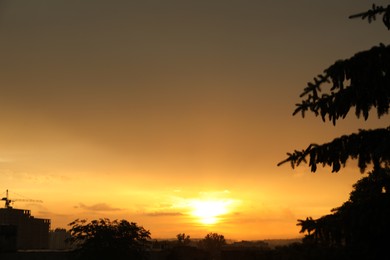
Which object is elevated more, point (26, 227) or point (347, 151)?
point (26, 227)

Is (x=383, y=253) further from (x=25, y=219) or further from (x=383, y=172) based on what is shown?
(x=25, y=219)

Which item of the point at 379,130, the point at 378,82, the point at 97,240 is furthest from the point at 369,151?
the point at 97,240

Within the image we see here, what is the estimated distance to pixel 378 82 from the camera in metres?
10.4

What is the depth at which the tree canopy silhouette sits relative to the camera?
10414 mm

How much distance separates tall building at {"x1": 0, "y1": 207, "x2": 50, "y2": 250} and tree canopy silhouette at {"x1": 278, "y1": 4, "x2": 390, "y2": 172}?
146793 mm

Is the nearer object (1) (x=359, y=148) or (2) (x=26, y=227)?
(1) (x=359, y=148)

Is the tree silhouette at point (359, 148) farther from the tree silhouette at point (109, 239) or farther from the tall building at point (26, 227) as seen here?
the tall building at point (26, 227)

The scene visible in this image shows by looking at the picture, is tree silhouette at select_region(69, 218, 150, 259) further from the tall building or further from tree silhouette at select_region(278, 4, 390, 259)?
the tall building

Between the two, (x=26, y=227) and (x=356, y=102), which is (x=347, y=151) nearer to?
(x=356, y=102)

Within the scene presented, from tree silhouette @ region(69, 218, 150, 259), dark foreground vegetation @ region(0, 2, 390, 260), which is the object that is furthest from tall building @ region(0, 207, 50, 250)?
dark foreground vegetation @ region(0, 2, 390, 260)

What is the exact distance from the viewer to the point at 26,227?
146625 millimetres

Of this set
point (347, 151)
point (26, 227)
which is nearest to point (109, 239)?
point (347, 151)

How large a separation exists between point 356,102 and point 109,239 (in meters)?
28.7

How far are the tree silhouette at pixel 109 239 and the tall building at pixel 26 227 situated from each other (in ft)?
385
